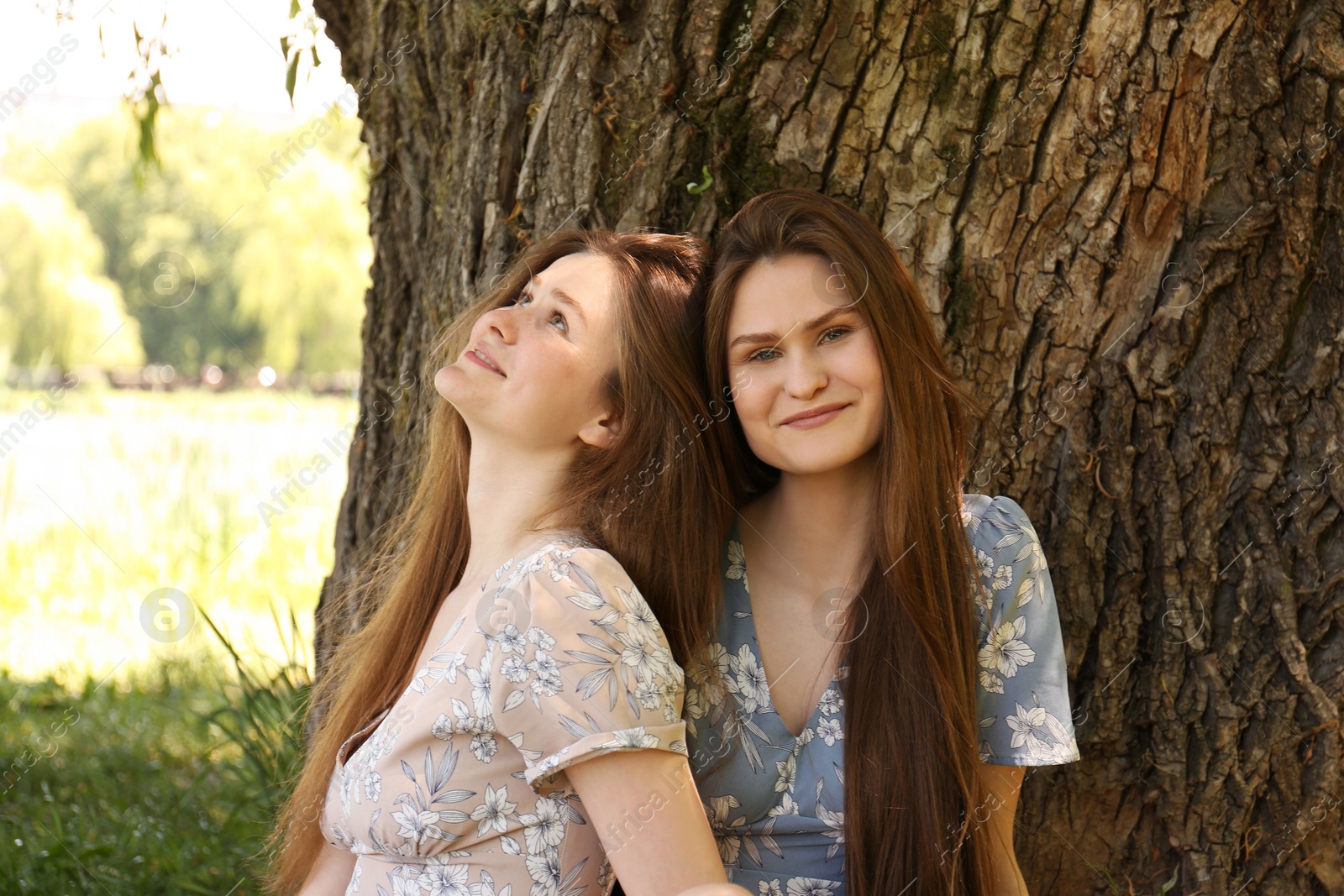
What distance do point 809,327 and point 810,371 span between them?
0.27 feet

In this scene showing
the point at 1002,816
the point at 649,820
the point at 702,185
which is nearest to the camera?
the point at 649,820

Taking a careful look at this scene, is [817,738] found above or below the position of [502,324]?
below

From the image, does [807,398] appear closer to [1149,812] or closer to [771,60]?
[771,60]

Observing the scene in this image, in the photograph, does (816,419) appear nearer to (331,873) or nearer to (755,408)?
(755,408)

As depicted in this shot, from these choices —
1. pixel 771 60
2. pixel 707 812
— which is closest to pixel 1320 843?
pixel 707 812

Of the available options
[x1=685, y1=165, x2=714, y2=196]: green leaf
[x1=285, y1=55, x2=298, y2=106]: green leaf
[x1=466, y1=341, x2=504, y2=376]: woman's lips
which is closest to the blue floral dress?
[x1=466, y1=341, x2=504, y2=376]: woman's lips

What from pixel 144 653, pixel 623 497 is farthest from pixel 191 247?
pixel 623 497

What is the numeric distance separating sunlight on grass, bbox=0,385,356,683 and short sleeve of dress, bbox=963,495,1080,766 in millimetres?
2358

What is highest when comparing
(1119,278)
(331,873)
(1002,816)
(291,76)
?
(291,76)

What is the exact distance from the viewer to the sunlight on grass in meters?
4.86

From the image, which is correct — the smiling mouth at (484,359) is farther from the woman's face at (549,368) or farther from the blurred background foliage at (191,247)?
the blurred background foliage at (191,247)

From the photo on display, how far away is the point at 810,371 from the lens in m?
1.87

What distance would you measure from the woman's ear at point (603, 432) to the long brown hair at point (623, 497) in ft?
0.06

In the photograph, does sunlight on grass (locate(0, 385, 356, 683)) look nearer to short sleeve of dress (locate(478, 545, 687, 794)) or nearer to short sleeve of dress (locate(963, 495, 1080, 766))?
short sleeve of dress (locate(478, 545, 687, 794))
